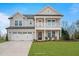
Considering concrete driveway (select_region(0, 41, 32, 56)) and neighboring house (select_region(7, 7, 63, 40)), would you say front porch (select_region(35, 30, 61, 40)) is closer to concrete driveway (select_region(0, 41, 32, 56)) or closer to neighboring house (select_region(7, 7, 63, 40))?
neighboring house (select_region(7, 7, 63, 40))

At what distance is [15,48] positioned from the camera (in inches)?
1351

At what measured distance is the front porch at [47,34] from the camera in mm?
34375

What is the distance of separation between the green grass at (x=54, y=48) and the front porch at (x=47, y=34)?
0.38 ft

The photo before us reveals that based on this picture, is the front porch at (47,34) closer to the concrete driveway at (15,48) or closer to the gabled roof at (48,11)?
the concrete driveway at (15,48)

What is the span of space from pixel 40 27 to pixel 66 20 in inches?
21.2

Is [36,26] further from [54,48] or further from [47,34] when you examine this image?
[54,48]

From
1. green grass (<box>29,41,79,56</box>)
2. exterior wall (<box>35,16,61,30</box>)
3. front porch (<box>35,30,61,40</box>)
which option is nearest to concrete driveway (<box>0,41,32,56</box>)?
green grass (<box>29,41,79,56</box>)

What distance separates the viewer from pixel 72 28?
34.3 m

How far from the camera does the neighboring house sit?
1352 inches

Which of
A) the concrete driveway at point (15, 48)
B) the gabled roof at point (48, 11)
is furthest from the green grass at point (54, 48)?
the gabled roof at point (48, 11)

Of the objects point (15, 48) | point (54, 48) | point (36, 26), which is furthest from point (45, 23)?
point (15, 48)

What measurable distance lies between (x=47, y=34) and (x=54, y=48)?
1.12 ft

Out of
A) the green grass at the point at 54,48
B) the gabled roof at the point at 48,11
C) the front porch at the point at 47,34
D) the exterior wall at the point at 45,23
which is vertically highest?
the gabled roof at the point at 48,11

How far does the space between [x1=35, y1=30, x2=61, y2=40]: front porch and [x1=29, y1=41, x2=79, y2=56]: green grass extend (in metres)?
0.12
